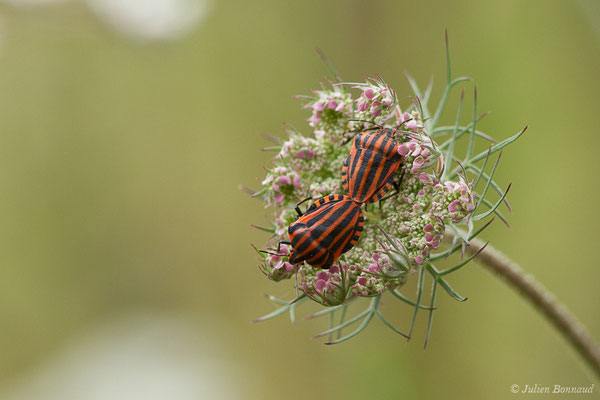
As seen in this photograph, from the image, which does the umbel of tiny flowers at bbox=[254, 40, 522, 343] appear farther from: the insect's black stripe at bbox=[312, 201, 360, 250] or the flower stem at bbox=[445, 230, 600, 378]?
the flower stem at bbox=[445, 230, 600, 378]

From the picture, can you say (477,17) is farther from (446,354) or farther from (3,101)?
(3,101)

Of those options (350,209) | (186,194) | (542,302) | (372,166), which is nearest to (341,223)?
(350,209)

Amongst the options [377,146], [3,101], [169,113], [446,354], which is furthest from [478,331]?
[3,101]

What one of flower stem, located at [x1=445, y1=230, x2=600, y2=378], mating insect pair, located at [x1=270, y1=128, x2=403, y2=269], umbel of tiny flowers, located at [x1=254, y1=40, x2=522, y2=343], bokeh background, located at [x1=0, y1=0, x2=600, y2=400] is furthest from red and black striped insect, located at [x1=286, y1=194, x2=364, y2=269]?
bokeh background, located at [x1=0, y1=0, x2=600, y2=400]

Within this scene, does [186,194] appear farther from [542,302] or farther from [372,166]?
[542,302]

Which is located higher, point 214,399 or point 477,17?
point 477,17

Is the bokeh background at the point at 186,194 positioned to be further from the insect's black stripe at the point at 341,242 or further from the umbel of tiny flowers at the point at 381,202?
the insect's black stripe at the point at 341,242
